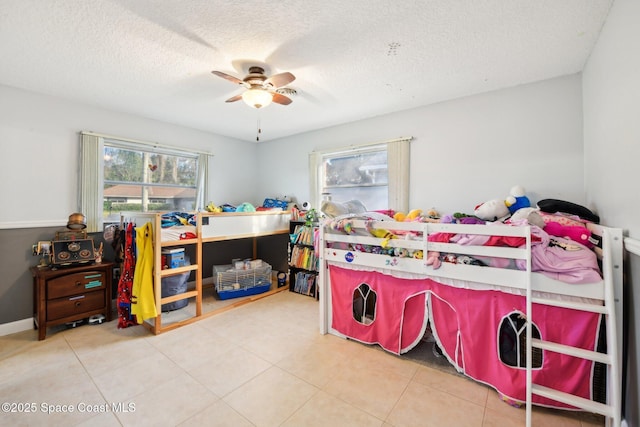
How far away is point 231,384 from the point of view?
1851 millimetres

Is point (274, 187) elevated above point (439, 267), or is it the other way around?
point (274, 187)

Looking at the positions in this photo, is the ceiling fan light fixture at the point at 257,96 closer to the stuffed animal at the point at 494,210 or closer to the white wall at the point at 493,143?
the white wall at the point at 493,143

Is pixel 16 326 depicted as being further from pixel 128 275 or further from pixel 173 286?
pixel 173 286

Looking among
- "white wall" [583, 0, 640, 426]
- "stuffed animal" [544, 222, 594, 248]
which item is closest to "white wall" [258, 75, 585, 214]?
"white wall" [583, 0, 640, 426]

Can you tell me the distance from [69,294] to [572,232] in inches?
171

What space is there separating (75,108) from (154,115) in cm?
78

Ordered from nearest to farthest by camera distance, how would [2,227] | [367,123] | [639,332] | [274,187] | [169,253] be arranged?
[639,332] < [2,227] < [169,253] < [367,123] < [274,187]

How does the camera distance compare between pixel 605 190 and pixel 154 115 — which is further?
pixel 154 115

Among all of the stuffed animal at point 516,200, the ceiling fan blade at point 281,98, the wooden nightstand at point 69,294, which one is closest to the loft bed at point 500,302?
the stuffed animal at point 516,200

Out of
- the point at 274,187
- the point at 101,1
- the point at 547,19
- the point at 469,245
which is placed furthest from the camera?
the point at 274,187

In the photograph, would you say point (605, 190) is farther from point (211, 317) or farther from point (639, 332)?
point (211, 317)

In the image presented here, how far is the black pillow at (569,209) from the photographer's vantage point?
1936mm

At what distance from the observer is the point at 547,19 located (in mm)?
1687

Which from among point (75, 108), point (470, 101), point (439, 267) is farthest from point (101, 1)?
point (470, 101)
